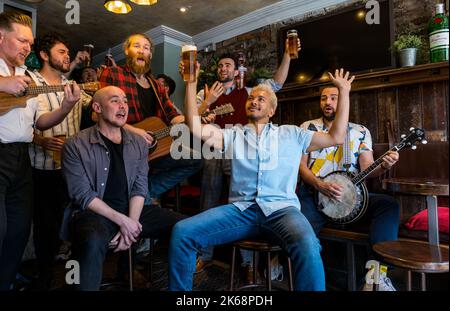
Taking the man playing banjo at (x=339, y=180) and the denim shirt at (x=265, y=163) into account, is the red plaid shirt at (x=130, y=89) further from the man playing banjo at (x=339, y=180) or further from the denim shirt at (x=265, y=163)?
the man playing banjo at (x=339, y=180)

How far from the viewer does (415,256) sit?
4.44ft

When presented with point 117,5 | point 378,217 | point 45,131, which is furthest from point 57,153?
point 378,217

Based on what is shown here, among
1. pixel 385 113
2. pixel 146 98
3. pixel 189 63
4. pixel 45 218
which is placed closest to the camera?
pixel 189 63

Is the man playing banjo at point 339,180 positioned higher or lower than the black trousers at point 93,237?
higher

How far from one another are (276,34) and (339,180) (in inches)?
107

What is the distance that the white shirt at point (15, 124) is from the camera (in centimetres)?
162

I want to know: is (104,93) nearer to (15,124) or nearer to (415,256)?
(15,124)

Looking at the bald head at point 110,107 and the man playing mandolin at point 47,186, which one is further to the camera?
the man playing mandolin at point 47,186

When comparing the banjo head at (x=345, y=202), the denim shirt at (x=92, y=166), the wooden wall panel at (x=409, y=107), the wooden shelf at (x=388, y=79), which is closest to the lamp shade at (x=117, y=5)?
the denim shirt at (x=92, y=166)

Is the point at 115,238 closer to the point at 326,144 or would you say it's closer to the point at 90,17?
the point at 326,144

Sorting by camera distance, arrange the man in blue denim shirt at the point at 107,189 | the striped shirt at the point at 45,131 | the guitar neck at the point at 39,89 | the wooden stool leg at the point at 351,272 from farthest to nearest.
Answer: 1. the wooden stool leg at the point at 351,272
2. the striped shirt at the point at 45,131
3. the guitar neck at the point at 39,89
4. the man in blue denim shirt at the point at 107,189

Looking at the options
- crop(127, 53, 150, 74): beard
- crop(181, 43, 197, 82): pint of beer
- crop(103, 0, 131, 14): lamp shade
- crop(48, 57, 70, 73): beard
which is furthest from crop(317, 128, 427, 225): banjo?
crop(103, 0, 131, 14): lamp shade

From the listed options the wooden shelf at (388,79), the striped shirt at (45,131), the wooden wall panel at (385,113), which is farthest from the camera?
the wooden wall panel at (385,113)

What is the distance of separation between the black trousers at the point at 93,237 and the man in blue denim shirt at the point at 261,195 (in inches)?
10.5
